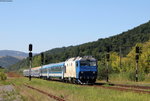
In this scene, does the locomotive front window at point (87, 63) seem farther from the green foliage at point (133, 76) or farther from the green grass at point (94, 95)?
the green foliage at point (133, 76)

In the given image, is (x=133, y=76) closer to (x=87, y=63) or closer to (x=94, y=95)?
(x=87, y=63)

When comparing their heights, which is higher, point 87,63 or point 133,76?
point 87,63

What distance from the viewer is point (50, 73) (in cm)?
6512

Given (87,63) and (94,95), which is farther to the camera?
(87,63)

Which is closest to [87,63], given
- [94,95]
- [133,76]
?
[133,76]

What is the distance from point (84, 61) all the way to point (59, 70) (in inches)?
531

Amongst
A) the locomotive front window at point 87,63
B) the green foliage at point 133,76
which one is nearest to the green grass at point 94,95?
the locomotive front window at point 87,63

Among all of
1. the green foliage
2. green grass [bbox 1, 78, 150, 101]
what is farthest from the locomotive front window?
the green foliage

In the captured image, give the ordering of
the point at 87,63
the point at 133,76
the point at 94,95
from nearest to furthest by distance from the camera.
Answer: the point at 94,95 → the point at 87,63 → the point at 133,76

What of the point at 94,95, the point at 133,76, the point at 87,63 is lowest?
the point at 94,95

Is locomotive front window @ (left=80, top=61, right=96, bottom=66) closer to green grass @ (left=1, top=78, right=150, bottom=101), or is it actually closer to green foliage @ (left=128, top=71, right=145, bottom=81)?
green grass @ (left=1, top=78, right=150, bottom=101)

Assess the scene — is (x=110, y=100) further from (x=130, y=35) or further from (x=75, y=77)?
(x=130, y=35)

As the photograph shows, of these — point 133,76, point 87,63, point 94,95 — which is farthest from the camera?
point 133,76

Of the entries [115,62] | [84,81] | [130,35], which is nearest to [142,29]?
[130,35]
